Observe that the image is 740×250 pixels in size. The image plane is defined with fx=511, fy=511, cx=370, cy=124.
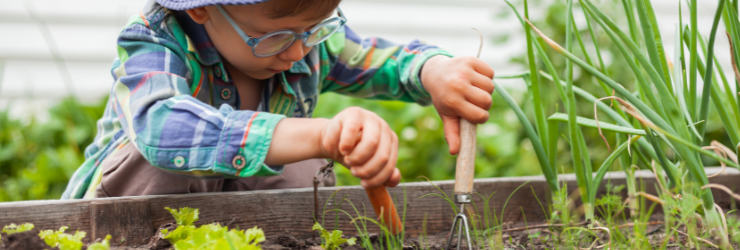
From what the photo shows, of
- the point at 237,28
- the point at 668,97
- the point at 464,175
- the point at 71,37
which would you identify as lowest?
the point at 464,175

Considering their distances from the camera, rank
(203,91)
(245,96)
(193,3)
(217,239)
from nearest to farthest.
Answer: (217,239) < (193,3) < (203,91) < (245,96)

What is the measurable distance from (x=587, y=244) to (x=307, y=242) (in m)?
0.53

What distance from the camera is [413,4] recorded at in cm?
350

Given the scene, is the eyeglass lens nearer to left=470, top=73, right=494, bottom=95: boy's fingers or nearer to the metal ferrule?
left=470, top=73, right=494, bottom=95: boy's fingers

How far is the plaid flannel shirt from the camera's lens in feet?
2.91

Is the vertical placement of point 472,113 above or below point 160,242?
above

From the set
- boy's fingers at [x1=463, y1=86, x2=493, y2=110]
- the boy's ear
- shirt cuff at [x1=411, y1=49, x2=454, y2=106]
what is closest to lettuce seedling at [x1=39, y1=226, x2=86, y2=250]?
the boy's ear

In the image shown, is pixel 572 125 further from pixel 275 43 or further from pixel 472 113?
pixel 275 43

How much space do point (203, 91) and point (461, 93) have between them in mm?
597

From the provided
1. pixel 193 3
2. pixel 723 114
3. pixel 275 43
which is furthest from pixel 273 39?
pixel 723 114

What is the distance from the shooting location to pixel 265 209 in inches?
42.3

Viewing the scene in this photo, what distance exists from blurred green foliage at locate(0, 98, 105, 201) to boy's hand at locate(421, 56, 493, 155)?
164 centimetres

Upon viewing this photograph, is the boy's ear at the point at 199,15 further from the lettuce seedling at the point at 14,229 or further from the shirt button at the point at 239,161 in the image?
the lettuce seedling at the point at 14,229

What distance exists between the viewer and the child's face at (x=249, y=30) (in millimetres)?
986
